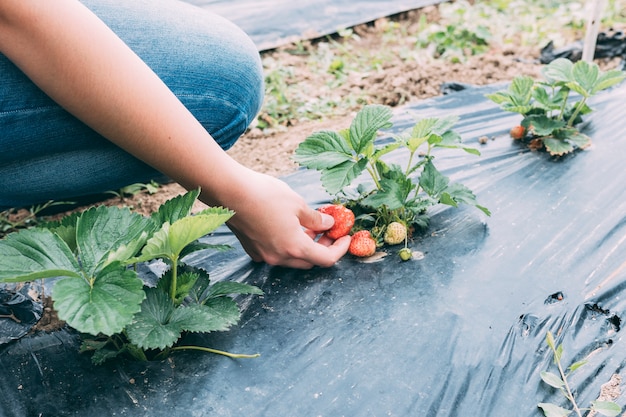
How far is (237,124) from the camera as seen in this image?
1.48 metres

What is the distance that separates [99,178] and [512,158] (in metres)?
1.18

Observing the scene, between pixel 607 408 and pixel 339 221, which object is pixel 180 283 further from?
pixel 607 408

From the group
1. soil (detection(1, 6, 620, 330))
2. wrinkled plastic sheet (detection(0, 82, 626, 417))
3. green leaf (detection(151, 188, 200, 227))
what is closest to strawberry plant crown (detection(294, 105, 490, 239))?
wrinkled plastic sheet (detection(0, 82, 626, 417))

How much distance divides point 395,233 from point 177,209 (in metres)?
0.58

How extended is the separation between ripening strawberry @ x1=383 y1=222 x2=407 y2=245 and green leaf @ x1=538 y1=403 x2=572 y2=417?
52 centimetres

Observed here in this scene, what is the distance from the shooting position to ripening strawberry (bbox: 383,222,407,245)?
1.50 metres

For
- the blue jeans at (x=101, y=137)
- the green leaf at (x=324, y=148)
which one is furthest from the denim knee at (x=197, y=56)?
the green leaf at (x=324, y=148)

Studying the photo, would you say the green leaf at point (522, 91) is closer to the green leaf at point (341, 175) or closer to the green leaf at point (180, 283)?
the green leaf at point (341, 175)

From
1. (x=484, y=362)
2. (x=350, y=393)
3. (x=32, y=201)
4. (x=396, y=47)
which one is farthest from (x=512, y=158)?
(x=396, y=47)

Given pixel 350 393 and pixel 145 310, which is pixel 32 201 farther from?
pixel 350 393

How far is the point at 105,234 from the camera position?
3.67ft

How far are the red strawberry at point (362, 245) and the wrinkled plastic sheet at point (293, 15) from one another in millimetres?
1847

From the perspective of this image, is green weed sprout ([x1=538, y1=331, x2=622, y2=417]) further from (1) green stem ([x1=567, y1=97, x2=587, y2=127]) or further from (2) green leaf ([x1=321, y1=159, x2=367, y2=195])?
(1) green stem ([x1=567, y1=97, x2=587, y2=127])

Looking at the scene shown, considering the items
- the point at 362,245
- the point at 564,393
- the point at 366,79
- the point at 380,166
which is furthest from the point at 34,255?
the point at 366,79
